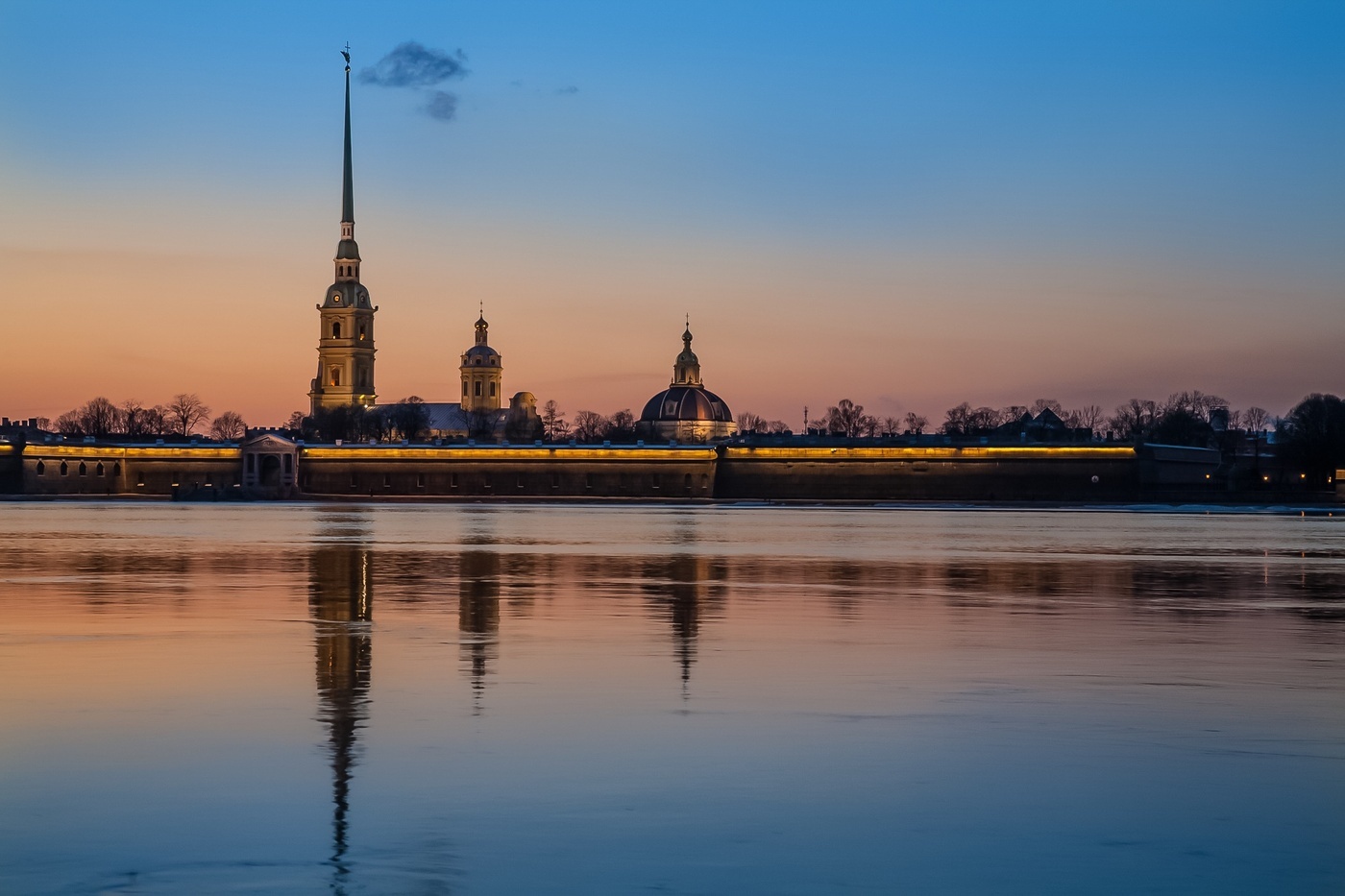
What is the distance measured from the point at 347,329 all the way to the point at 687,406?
3478 centimetres

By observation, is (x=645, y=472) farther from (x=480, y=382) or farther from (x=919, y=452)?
(x=480, y=382)

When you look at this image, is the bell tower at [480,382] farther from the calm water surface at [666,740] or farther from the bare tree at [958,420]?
the calm water surface at [666,740]

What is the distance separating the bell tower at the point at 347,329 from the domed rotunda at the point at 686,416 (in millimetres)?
28446

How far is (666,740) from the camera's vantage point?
10.9m

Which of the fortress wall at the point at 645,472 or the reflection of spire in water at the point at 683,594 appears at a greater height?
A: the fortress wall at the point at 645,472

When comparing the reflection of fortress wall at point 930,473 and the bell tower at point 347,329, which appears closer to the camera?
the reflection of fortress wall at point 930,473

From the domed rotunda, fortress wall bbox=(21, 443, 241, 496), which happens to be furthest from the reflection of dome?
fortress wall bbox=(21, 443, 241, 496)

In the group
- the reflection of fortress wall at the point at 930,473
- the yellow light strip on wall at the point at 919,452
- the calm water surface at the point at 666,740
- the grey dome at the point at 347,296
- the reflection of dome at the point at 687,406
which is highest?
the grey dome at the point at 347,296

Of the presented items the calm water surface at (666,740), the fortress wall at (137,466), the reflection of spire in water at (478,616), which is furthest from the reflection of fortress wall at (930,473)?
the calm water surface at (666,740)

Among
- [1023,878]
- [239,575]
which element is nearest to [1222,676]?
[1023,878]

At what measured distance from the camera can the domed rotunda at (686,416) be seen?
166375 millimetres

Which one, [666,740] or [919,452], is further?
[919,452]

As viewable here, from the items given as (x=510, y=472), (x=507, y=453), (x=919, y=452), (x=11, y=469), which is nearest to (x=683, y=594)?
(x=919, y=452)

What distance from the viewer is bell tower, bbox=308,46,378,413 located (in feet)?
552
